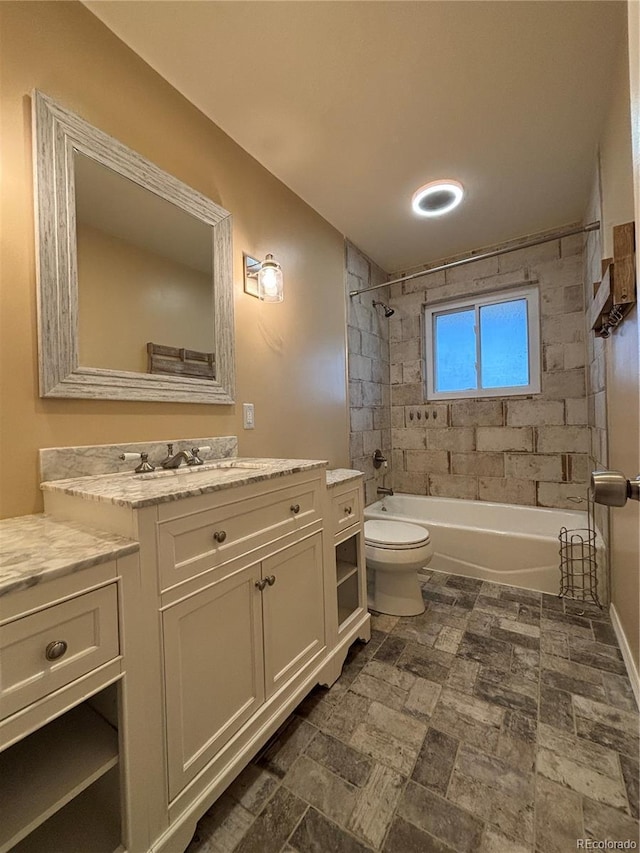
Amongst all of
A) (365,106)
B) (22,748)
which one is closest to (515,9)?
(365,106)

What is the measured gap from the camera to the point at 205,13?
1.24m

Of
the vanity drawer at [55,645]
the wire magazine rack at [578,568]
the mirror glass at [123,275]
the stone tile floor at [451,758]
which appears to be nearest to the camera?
the vanity drawer at [55,645]

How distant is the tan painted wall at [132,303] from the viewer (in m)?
1.20

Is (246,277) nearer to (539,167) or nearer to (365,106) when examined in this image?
(365,106)

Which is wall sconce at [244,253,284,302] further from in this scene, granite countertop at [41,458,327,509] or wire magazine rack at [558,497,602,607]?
wire magazine rack at [558,497,602,607]

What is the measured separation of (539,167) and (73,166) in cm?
237

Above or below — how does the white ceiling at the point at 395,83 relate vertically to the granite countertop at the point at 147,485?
above

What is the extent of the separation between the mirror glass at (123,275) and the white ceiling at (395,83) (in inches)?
18.4

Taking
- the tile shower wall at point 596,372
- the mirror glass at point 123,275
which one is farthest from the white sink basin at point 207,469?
the tile shower wall at point 596,372

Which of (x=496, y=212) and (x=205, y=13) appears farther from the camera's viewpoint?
(x=496, y=212)

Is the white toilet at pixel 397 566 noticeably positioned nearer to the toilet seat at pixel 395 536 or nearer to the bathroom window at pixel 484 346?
the toilet seat at pixel 395 536

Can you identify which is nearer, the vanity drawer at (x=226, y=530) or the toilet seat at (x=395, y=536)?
the vanity drawer at (x=226, y=530)

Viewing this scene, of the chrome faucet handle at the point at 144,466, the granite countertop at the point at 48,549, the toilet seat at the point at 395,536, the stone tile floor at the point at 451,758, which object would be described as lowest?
the stone tile floor at the point at 451,758

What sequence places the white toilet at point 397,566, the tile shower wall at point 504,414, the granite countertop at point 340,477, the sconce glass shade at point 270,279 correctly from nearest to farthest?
1. the granite countertop at point 340,477
2. the sconce glass shade at point 270,279
3. the white toilet at point 397,566
4. the tile shower wall at point 504,414
